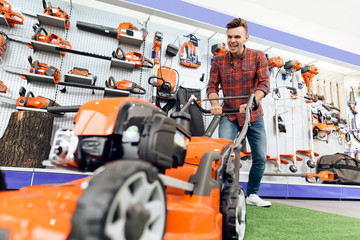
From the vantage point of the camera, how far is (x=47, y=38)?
348 cm

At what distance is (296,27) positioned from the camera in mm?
5410

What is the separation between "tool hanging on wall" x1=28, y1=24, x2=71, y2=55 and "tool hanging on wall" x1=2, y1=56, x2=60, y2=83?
34cm

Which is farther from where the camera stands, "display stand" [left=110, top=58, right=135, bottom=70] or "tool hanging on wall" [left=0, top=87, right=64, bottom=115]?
"display stand" [left=110, top=58, right=135, bottom=70]

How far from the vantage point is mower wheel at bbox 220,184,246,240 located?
3.74ft

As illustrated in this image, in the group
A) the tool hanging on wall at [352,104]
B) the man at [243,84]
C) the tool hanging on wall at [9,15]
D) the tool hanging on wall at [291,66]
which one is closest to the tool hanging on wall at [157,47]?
the man at [243,84]

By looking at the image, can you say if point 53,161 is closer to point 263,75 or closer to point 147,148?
point 147,148

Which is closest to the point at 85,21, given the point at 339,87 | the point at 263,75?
the point at 263,75

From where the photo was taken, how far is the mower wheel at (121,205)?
1.64 ft

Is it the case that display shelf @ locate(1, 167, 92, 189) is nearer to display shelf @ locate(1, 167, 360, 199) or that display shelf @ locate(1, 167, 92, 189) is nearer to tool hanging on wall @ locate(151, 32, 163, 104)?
display shelf @ locate(1, 167, 360, 199)

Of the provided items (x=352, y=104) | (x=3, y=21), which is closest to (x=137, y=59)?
(x=3, y=21)

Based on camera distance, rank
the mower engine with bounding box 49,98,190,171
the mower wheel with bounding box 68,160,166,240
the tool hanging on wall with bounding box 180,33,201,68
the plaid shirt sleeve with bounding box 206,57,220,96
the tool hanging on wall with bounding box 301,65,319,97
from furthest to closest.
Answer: the tool hanging on wall with bounding box 301,65,319,97
the tool hanging on wall with bounding box 180,33,201,68
the plaid shirt sleeve with bounding box 206,57,220,96
the mower engine with bounding box 49,98,190,171
the mower wheel with bounding box 68,160,166,240

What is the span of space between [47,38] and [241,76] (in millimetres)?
2852

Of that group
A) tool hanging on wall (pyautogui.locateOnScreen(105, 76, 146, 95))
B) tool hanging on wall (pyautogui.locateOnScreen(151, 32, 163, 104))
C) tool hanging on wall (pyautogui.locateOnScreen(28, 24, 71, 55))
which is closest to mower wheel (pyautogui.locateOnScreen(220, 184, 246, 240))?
tool hanging on wall (pyautogui.locateOnScreen(105, 76, 146, 95))

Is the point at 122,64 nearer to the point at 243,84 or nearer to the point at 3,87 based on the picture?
the point at 3,87
